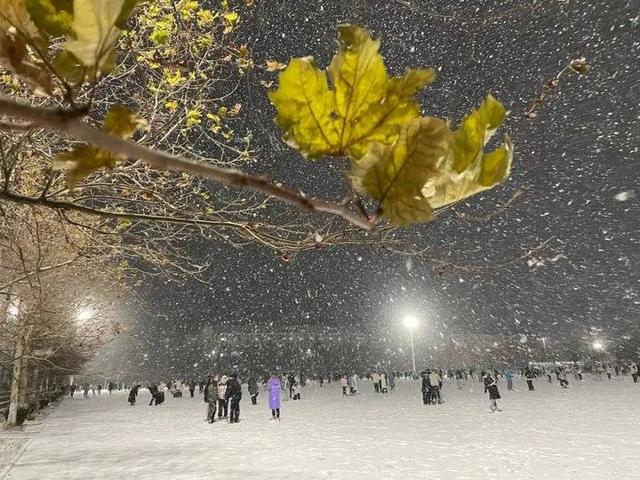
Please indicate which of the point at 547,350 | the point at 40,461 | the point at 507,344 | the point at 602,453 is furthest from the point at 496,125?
the point at 507,344

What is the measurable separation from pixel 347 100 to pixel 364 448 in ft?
32.5

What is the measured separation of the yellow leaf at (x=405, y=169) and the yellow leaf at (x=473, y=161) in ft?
0.07

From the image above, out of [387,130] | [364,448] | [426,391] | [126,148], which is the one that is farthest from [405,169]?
[426,391]

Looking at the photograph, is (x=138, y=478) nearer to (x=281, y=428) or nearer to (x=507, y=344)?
(x=281, y=428)

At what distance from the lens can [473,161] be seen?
507 mm

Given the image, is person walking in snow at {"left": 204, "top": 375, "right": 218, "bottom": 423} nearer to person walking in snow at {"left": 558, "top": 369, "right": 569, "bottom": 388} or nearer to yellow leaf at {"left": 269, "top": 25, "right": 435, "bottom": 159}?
yellow leaf at {"left": 269, "top": 25, "right": 435, "bottom": 159}

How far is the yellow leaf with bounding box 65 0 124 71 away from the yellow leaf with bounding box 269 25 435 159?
0.17m

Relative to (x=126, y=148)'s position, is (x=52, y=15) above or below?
above

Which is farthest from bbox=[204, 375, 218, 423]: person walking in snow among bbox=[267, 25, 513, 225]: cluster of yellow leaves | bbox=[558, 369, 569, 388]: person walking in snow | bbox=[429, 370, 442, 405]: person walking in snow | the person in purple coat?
bbox=[558, 369, 569, 388]: person walking in snow

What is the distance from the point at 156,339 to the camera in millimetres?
170500

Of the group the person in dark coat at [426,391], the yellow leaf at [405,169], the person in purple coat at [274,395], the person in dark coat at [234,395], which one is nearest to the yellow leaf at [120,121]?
the yellow leaf at [405,169]

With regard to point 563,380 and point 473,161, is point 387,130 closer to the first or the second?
point 473,161

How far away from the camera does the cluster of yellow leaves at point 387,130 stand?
0.50m

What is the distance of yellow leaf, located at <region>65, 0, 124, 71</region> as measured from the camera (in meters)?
0.41
